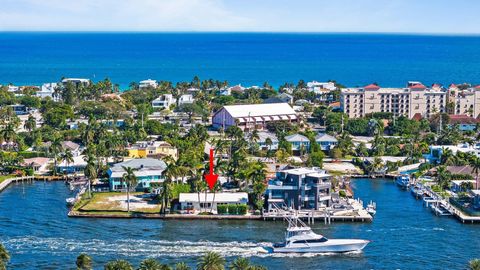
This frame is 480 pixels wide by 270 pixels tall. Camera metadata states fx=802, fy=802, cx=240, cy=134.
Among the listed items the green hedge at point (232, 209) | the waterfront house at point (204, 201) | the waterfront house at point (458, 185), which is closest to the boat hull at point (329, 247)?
the green hedge at point (232, 209)

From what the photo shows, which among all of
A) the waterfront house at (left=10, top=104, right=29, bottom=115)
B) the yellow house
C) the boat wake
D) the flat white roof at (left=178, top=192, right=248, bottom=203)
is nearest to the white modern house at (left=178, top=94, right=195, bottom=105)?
the waterfront house at (left=10, top=104, right=29, bottom=115)

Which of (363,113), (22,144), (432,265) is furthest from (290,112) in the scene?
(432,265)

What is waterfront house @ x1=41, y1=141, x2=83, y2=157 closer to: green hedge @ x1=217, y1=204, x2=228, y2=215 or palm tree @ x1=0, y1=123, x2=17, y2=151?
palm tree @ x1=0, y1=123, x2=17, y2=151

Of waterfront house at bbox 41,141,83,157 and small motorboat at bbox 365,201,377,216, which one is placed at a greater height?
waterfront house at bbox 41,141,83,157

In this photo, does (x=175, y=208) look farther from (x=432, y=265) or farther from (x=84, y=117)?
(x=84, y=117)

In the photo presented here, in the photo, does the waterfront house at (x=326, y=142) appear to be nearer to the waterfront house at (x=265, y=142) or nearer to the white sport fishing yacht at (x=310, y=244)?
the waterfront house at (x=265, y=142)

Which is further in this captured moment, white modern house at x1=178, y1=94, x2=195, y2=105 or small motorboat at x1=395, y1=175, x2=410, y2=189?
white modern house at x1=178, y1=94, x2=195, y2=105

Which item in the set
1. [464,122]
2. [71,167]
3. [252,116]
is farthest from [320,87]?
[71,167]
